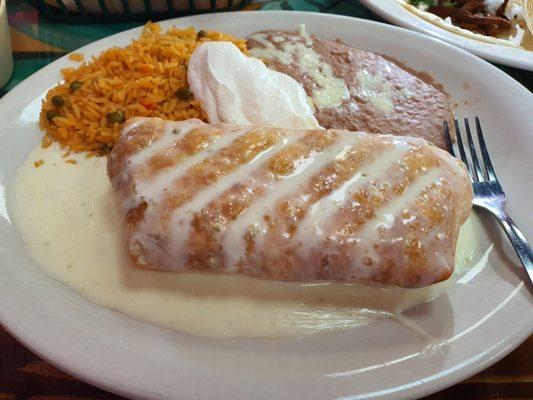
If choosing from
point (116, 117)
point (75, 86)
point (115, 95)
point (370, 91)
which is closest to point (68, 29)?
point (75, 86)

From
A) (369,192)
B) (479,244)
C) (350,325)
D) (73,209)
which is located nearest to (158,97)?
(73,209)

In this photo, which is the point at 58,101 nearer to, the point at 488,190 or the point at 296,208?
the point at 296,208

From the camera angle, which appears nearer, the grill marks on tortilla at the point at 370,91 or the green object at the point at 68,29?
the grill marks on tortilla at the point at 370,91

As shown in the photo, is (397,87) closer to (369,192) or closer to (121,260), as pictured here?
(369,192)

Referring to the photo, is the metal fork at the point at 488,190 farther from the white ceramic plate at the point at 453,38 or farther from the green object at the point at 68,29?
the green object at the point at 68,29

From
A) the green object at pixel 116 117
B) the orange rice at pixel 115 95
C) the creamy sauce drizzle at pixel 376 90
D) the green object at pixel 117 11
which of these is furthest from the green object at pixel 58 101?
the creamy sauce drizzle at pixel 376 90

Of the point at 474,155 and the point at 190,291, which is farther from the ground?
the point at 474,155
